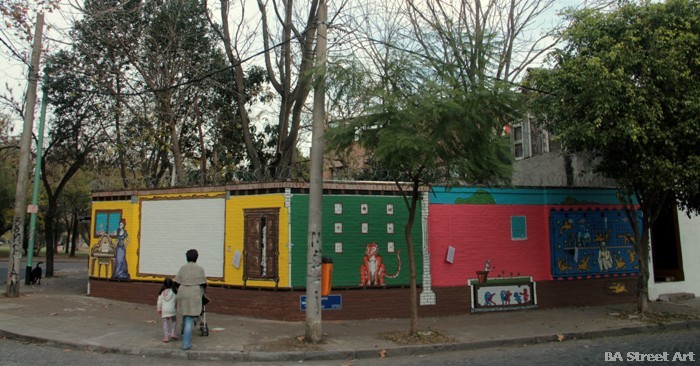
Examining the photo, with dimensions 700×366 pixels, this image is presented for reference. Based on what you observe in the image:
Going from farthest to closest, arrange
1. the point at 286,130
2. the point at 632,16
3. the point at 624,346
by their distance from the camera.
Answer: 1. the point at 286,130
2. the point at 632,16
3. the point at 624,346

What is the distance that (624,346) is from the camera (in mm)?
8750

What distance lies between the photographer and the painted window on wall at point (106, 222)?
13.5 m

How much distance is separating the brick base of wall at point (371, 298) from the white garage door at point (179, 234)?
619 mm

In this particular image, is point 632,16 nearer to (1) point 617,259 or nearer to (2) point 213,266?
(1) point 617,259

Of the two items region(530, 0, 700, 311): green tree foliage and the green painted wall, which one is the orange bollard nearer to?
the green painted wall

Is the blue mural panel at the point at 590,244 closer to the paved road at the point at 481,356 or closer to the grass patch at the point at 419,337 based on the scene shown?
the paved road at the point at 481,356

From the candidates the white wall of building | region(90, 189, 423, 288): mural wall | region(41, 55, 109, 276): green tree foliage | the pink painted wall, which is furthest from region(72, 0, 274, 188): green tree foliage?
the white wall of building

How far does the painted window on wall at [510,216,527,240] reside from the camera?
12234 mm

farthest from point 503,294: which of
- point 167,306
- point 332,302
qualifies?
point 167,306

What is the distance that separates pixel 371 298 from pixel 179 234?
5.04 m

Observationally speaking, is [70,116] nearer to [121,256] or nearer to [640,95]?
[121,256]

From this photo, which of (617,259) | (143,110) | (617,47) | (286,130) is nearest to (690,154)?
(617,47)

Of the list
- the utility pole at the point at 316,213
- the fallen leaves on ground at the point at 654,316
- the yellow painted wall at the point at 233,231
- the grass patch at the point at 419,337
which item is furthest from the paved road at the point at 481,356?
the yellow painted wall at the point at 233,231

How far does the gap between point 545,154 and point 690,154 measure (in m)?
6.31
